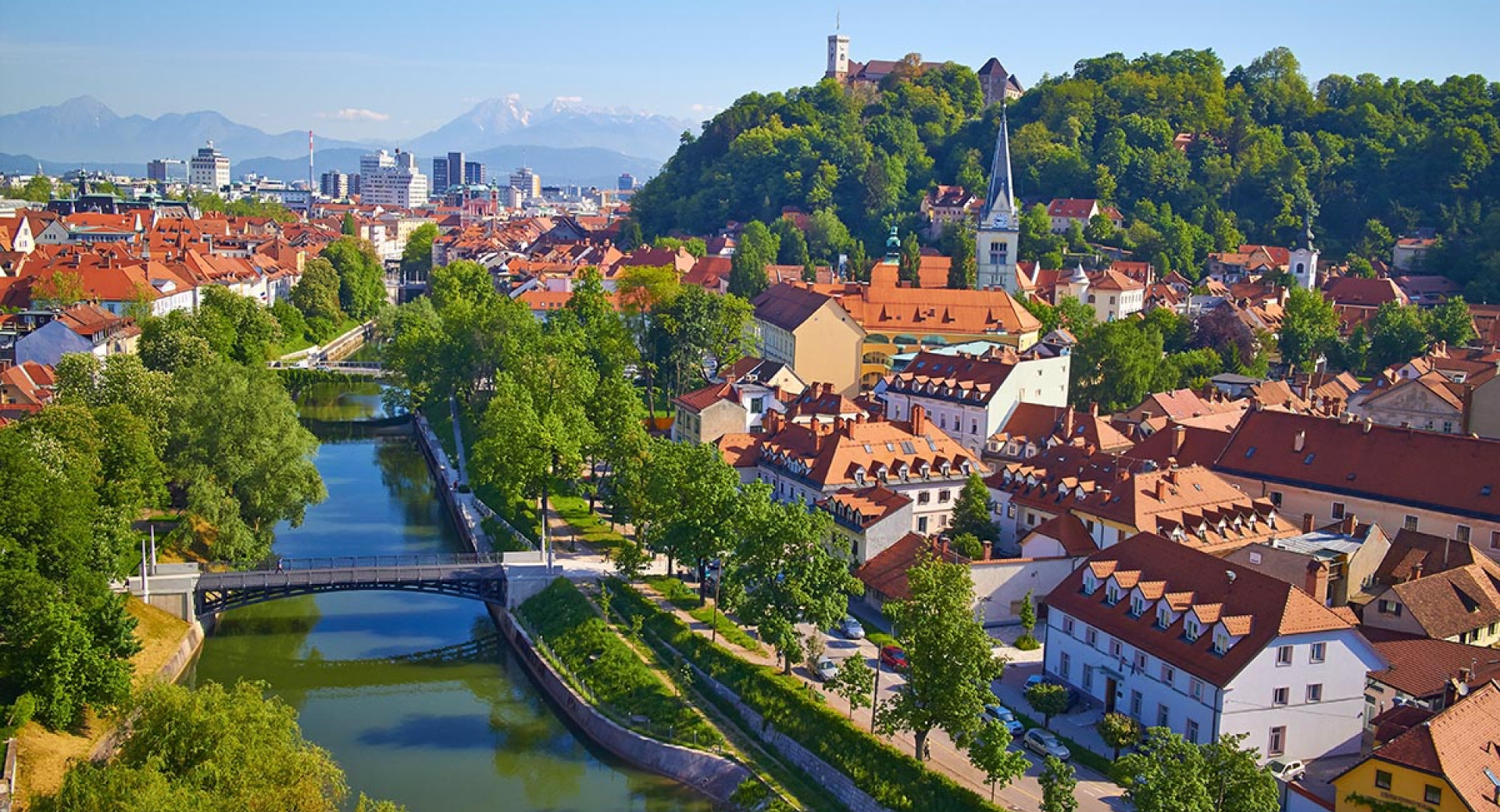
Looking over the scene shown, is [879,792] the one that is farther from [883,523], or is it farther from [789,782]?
[883,523]

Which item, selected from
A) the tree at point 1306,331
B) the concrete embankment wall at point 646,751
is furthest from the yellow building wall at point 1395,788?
the tree at point 1306,331

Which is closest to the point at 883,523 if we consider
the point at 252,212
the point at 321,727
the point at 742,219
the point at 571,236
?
the point at 321,727

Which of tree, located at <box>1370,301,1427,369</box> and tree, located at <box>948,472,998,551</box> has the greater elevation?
tree, located at <box>1370,301,1427,369</box>

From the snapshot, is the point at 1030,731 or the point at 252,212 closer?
the point at 1030,731

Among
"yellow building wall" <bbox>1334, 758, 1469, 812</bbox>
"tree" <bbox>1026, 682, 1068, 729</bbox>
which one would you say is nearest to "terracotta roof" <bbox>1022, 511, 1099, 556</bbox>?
"tree" <bbox>1026, 682, 1068, 729</bbox>

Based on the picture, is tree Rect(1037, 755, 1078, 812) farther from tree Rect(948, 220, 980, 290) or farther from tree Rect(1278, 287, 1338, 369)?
tree Rect(948, 220, 980, 290)

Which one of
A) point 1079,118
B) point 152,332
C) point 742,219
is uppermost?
point 1079,118

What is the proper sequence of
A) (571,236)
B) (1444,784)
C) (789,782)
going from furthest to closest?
1. (571,236)
2. (789,782)
3. (1444,784)

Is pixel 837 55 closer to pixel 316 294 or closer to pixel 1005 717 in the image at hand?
pixel 316 294
